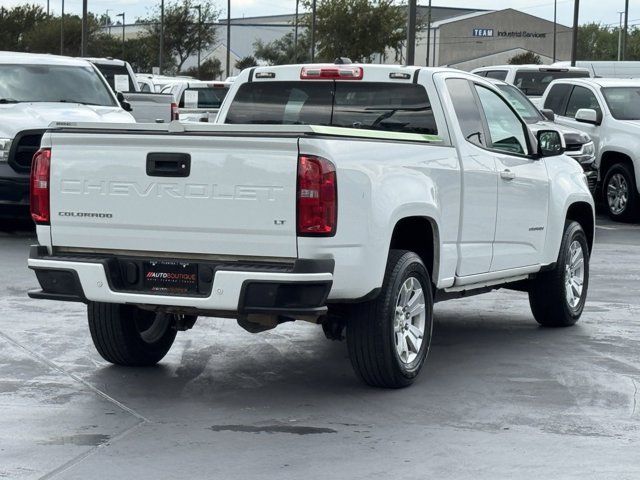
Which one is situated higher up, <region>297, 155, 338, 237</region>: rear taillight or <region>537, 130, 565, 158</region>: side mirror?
<region>537, 130, 565, 158</region>: side mirror

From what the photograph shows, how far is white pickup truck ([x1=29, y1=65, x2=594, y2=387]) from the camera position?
712 cm

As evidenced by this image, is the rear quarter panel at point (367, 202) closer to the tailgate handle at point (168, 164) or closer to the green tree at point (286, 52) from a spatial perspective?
the tailgate handle at point (168, 164)

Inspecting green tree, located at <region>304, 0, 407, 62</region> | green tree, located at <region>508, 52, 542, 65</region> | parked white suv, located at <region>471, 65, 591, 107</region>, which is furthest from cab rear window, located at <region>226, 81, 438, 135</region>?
green tree, located at <region>508, 52, 542, 65</region>

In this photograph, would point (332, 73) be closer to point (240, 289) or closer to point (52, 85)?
point (240, 289)

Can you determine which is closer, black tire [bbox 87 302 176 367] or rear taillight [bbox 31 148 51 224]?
rear taillight [bbox 31 148 51 224]

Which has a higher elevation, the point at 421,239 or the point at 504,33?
the point at 504,33

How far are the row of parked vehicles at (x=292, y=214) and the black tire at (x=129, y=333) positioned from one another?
11mm

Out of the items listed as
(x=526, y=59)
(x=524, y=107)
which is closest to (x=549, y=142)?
(x=524, y=107)

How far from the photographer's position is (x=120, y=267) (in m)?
7.56

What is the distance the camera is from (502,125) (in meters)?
9.57

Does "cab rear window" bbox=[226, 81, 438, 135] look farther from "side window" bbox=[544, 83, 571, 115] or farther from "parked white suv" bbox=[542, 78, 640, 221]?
"side window" bbox=[544, 83, 571, 115]

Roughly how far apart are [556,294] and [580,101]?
11240mm

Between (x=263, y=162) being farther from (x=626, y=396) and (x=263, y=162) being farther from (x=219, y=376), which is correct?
(x=626, y=396)

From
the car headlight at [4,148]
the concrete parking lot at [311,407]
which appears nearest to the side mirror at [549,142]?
the concrete parking lot at [311,407]
